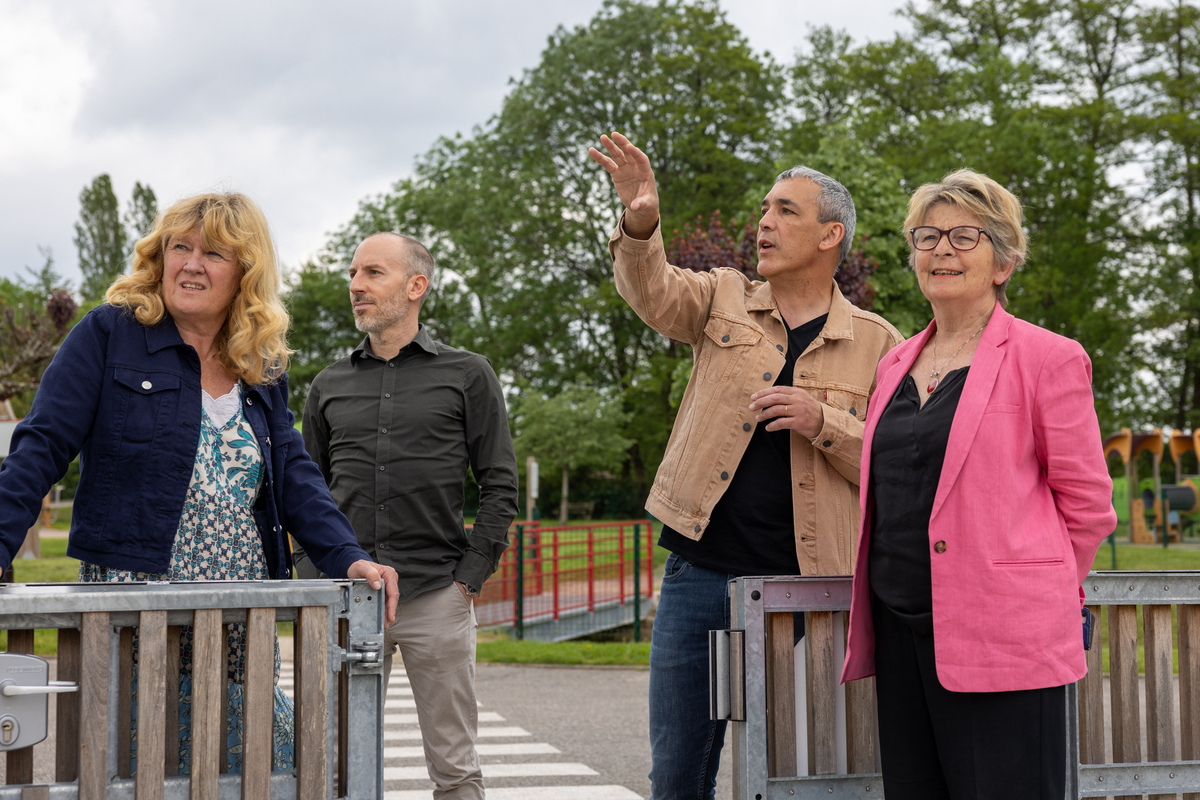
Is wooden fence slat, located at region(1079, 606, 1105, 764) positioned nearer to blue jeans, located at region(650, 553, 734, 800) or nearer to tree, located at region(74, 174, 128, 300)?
blue jeans, located at region(650, 553, 734, 800)

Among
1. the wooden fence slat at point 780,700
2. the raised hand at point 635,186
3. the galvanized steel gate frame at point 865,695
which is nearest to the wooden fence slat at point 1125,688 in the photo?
the galvanized steel gate frame at point 865,695

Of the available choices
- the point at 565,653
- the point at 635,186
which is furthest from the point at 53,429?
the point at 565,653

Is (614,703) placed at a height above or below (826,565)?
below

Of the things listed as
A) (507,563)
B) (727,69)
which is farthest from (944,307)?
(727,69)

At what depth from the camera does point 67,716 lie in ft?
7.18

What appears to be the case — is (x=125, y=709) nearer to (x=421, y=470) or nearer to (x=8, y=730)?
(x=8, y=730)

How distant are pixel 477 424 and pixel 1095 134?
32968 millimetres

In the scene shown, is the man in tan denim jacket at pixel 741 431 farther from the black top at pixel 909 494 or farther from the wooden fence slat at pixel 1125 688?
the wooden fence slat at pixel 1125 688

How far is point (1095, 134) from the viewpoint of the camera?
1281 inches

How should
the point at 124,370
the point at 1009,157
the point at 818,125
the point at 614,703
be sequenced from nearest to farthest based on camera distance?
the point at 124,370
the point at 614,703
the point at 1009,157
the point at 818,125

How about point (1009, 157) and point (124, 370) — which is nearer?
point (124, 370)

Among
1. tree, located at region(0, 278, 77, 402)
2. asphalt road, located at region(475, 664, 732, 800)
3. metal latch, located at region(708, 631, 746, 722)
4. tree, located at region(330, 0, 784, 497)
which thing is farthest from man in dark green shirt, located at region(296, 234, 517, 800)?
tree, located at region(330, 0, 784, 497)

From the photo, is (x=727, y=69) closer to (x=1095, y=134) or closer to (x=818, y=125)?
(x=818, y=125)

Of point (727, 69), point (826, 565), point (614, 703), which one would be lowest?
point (614, 703)
